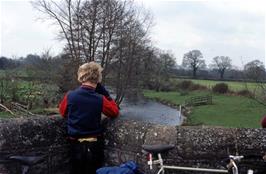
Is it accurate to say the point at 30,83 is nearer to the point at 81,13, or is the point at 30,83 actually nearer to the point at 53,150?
the point at 81,13

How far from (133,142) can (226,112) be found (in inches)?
1821

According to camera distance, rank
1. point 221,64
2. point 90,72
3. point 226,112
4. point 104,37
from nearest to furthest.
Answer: point 90,72 → point 104,37 → point 226,112 → point 221,64

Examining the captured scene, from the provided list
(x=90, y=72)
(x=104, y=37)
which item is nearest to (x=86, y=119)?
(x=90, y=72)

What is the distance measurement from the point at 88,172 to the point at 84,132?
1.42 feet

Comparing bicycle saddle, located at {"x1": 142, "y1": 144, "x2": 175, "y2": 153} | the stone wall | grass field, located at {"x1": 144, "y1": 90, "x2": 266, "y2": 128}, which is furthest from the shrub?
bicycle saddle, located at {"x1": 142, "y1": 144, "x2": 175, "y2": 153}

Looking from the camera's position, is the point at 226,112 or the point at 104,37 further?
the point at 226,112

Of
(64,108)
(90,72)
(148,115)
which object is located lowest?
(148,115)

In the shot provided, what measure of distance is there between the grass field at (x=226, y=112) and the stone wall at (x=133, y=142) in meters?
27.2

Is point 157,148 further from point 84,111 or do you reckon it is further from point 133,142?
point 84,111

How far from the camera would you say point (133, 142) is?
4926 millimetres

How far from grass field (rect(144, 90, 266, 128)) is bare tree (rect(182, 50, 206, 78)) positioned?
38013mm

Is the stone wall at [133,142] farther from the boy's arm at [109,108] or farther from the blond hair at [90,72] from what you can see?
the blond hair at [90,72]

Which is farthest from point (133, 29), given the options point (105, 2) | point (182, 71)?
point (182, 71)

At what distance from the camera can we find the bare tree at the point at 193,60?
109750 mm
